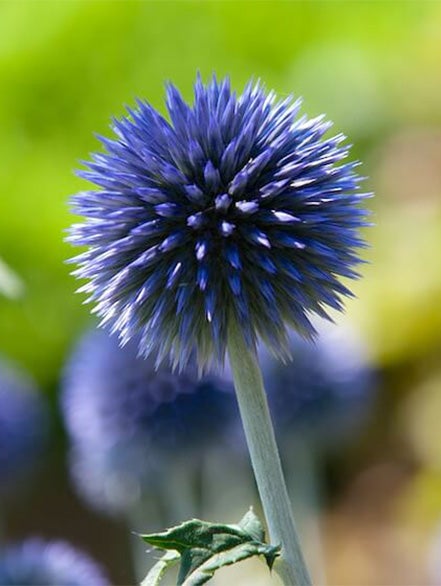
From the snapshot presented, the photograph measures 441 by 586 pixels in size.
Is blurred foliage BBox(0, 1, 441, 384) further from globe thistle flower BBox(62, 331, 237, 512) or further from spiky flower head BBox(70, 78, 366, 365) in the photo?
spiky flower head BBox(70, 78, 366, 365)

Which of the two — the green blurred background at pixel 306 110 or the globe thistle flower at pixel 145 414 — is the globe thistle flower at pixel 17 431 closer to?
the globe thistle flower at pixel 145 414

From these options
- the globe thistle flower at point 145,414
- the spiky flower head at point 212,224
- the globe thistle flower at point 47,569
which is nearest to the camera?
the spiky flower head at point 212,224

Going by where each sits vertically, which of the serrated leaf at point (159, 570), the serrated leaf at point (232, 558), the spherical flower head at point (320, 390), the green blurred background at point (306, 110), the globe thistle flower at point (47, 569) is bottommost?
the serrated leaf at point (232, 558)

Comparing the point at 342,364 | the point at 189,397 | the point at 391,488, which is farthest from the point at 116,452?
the point at 391,488

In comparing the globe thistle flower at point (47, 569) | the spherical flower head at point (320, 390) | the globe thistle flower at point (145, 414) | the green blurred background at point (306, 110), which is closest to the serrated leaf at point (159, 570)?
the globe thistle flower at point (47, 569)

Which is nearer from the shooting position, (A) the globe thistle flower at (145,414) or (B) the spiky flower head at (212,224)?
(B) the spiky flower head at (212,224)

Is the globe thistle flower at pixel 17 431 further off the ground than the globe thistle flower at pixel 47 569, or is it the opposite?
the globe thistle flower at pixel 17 431

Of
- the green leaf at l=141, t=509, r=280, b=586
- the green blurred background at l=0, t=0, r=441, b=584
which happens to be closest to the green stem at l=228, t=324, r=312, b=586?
the green leaf at l=141, t=509, r=280, b=586

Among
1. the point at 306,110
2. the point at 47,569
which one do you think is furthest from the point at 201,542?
the point at 306,110
